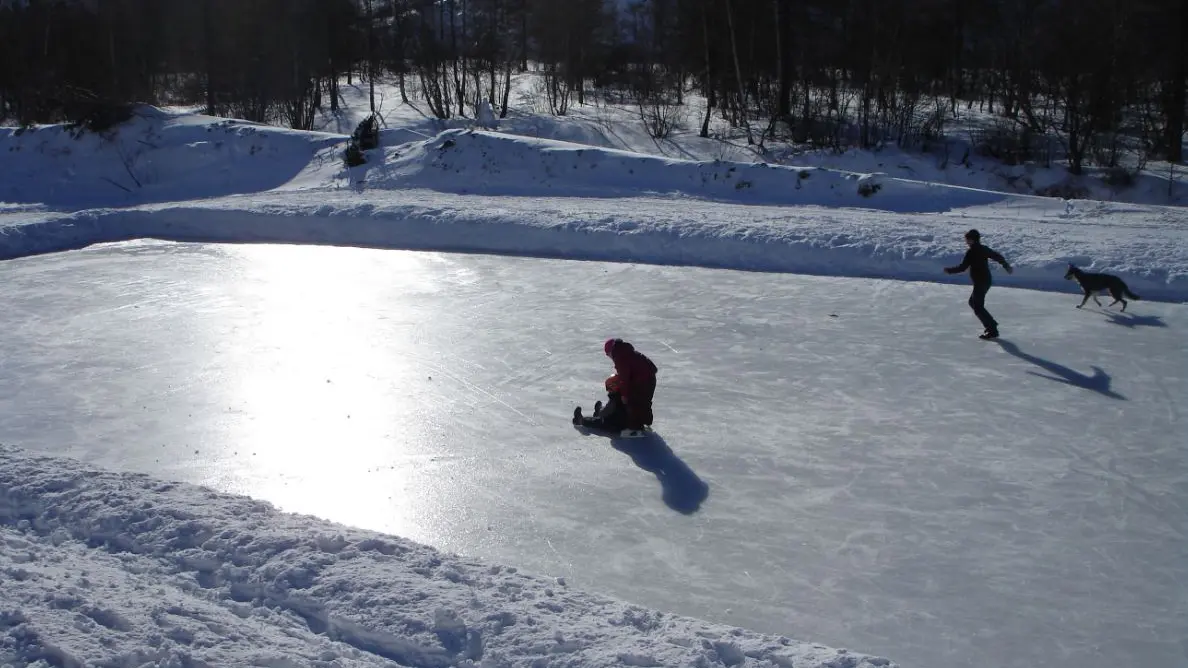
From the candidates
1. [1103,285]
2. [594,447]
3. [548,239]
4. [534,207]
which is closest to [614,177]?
[534,207]

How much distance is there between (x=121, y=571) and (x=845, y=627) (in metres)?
3.45

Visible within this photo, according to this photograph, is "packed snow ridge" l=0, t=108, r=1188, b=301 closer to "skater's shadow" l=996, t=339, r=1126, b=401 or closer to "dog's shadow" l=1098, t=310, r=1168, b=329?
"dog's shadow" l=1098, t=310, r=1168, b=329

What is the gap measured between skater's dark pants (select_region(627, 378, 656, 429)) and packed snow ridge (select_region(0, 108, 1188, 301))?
535cm

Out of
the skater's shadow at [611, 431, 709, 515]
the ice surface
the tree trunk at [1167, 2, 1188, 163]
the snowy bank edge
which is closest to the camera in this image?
the ice surface

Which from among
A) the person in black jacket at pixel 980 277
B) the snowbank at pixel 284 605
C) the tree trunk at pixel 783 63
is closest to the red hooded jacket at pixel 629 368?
the snowbank at pixel 284 605

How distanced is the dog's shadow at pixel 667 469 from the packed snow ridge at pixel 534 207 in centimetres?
552

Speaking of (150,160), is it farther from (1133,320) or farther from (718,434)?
(1133,320)

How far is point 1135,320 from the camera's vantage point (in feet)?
29.5

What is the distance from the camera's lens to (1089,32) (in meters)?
22.0

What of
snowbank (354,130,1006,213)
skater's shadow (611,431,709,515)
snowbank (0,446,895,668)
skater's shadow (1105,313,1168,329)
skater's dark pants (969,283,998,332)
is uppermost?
snowbank (354,130,1006,213)

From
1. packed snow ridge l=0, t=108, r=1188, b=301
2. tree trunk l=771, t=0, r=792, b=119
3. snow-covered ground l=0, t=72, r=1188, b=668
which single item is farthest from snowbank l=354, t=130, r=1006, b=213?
tree trunk l=771, t=0, r=792, b=119

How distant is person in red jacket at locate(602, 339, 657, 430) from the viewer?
21.2 ft

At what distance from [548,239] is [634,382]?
21.7ft

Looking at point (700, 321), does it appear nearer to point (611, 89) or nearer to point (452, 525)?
point (452, 525)
